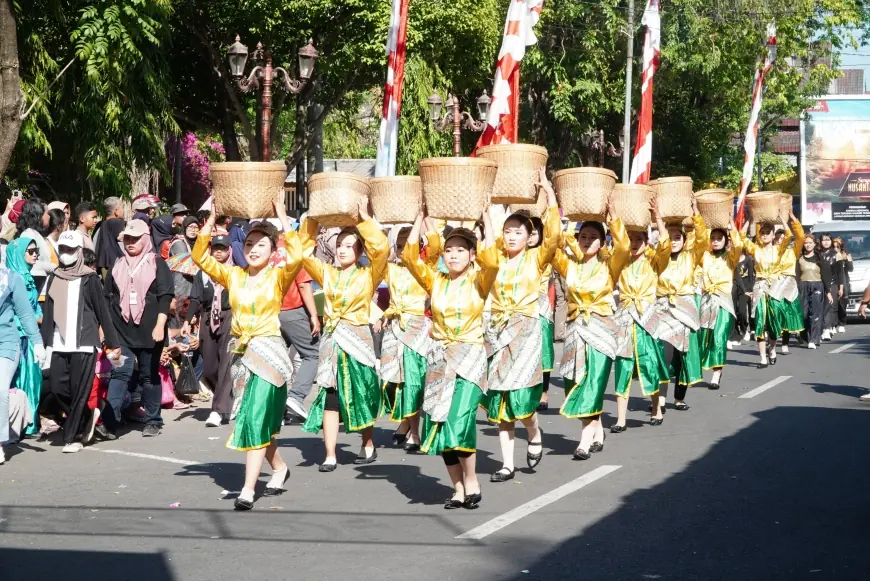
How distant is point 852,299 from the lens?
2669cm

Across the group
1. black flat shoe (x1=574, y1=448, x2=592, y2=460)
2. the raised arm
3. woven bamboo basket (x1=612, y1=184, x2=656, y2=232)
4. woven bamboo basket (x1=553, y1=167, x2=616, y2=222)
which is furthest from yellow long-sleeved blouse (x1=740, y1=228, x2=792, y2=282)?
the raised arm

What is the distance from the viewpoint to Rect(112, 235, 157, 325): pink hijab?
11352 millimetres

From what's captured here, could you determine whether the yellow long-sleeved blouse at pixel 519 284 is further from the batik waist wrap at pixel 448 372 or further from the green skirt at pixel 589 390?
the green skirt at pixel 589 390

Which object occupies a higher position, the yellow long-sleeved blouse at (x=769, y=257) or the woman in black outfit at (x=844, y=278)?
the yellow long-sleeved blouse at (x=769, y=257)

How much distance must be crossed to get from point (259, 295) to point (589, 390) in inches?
115

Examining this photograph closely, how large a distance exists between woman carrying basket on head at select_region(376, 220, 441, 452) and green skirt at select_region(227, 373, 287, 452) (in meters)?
2.14

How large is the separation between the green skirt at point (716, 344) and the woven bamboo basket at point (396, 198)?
603 centimetres

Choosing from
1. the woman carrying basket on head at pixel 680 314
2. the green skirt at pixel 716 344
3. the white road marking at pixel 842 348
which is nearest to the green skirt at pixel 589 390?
the woman carrying basket on head at pixel 680 314

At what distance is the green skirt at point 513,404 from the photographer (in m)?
8.88

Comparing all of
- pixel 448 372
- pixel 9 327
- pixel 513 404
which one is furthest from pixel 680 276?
pixel 9 327

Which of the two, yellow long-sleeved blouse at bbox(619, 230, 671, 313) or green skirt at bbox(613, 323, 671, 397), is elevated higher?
yellow long-sleeved blouse at bbox(619, 230, 671, 313)

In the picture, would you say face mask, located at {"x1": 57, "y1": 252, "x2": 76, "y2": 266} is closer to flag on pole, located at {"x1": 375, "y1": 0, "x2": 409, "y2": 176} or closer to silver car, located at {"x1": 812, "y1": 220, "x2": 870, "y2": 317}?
flag on pole, located at {"x1": 375, "y1": 0, "x2": 409, "y2": 176}

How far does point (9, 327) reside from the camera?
1009 cm

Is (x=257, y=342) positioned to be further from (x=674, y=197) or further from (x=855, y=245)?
(x=855, y=245)
